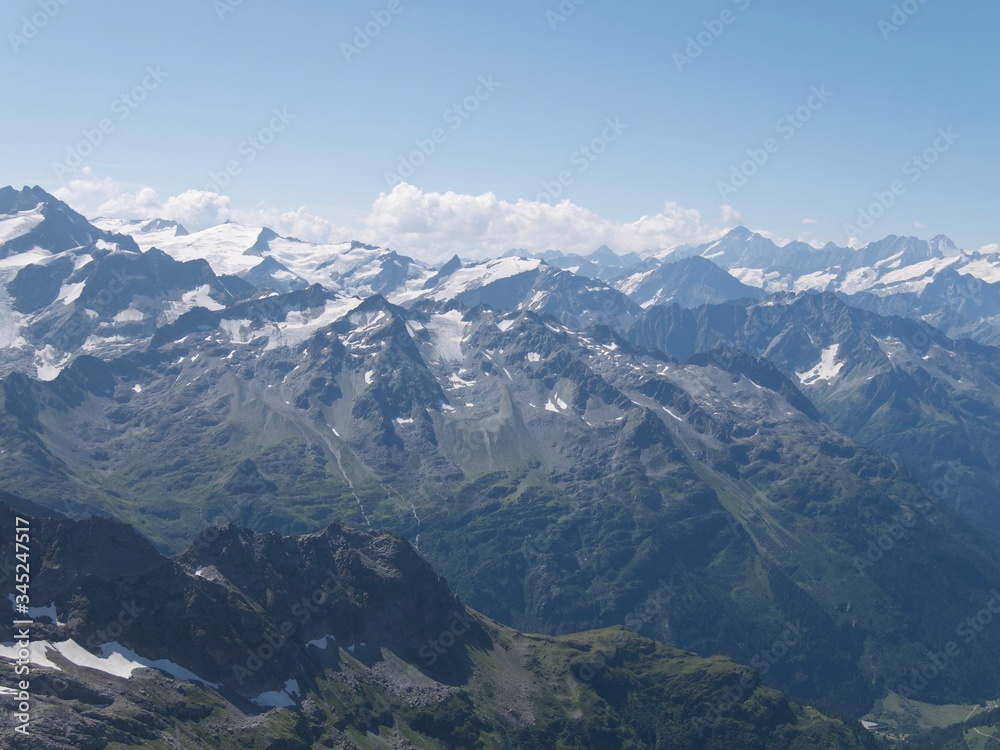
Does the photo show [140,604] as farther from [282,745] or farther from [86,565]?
[282,745]

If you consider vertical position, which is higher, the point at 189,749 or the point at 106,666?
the point at 106,666

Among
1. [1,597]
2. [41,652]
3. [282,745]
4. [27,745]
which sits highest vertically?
[1,597]

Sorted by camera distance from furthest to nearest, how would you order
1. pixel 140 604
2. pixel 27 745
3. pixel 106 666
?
1. pixel 140 604
2. pixel 106 666
3. pixel 27 745

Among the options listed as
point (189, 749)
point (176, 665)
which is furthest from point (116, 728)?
point (176, 665)

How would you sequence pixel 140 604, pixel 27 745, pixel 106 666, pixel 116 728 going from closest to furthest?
pixel 27 745, pixel 116 728, pixel 106 666, pixel 140 604

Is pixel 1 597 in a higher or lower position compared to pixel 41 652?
higher

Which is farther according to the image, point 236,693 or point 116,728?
point 236,693

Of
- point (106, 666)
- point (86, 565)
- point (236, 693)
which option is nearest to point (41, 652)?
point (106, 666)

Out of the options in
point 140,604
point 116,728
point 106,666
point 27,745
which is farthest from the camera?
point 140,604

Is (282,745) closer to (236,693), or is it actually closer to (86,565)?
(236,693)
